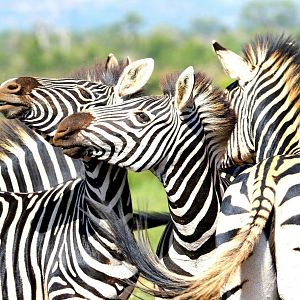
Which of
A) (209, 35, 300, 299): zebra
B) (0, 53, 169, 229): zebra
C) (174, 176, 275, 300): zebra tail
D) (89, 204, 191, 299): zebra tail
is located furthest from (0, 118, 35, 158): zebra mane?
(174, 176, 275, 300): zebra tail

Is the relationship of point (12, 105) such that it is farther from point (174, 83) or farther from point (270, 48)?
point (270, 48)

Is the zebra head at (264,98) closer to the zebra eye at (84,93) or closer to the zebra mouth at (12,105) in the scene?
the zebra eye at (84,93)

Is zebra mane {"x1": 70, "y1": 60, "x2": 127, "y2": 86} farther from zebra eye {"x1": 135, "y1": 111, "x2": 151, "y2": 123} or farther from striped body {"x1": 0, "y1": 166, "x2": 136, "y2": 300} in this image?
zebra eye {"x1": 135, "y1": 111, "x2": 151, "y2": 123}

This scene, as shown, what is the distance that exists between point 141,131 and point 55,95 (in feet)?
2.92

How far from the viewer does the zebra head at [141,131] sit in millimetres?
5293

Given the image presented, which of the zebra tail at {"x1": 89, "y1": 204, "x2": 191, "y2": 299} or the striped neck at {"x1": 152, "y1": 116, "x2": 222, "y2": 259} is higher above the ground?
the striped neck at {"x1": 152, "y1": 116, "x2": 222, "y2": 259}

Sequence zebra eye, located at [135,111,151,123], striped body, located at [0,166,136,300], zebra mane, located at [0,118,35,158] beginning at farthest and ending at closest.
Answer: zebra mane, located at [0,118,35,158]
striped body, located at [0,166,136,300]
zebra eye, located at [135,111,151,123]

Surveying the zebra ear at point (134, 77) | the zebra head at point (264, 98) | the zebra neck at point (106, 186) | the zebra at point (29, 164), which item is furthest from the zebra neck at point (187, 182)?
the zebra at point (29, 164)

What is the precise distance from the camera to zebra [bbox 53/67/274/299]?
5312 millimetres

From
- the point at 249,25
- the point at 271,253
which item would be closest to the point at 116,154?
the point at 271,253

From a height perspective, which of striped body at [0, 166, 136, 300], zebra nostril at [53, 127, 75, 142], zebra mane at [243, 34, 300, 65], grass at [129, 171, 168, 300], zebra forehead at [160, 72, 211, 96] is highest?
grass at [129, 171, 168, 300]

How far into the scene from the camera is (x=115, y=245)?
5.45 metres

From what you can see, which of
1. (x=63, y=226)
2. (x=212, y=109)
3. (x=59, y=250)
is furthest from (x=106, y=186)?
(x=212, y=109)

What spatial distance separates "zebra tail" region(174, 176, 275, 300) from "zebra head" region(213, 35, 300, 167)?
66.0 inches
